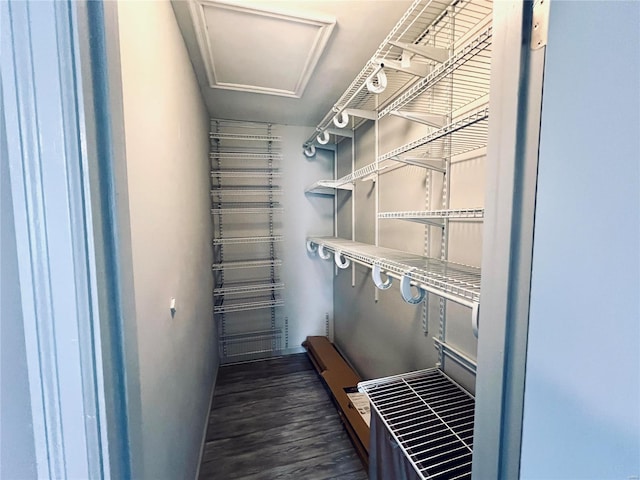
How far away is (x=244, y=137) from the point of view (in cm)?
259

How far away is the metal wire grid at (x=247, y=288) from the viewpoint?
2680 millimetres

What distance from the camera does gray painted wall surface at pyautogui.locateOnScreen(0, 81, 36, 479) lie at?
350 mm

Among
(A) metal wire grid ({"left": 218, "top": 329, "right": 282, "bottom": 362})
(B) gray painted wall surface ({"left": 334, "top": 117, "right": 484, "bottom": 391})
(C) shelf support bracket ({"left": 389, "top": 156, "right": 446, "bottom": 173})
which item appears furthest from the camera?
(A) metal wire grid ({"left": 218, "top": 329, "right": 282, "bottom": 362})

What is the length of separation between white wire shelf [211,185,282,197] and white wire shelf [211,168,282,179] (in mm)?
113

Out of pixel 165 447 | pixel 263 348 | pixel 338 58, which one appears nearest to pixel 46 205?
pixel 165 447

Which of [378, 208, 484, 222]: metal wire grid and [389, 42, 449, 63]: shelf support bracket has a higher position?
[389, 42, 449, 63]: shelf support bracket

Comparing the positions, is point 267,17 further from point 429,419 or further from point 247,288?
point 247,288

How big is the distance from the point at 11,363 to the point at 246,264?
2387 millimetres

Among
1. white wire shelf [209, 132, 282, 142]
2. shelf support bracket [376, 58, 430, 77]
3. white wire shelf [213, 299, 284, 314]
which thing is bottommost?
white wire shelf [213, 299, 284, 314]

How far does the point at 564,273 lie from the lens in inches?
16.1

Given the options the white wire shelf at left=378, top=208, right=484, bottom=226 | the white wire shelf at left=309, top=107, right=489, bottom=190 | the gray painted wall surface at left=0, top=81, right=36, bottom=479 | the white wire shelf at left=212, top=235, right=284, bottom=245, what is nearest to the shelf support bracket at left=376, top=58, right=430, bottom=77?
the white wire shelf at left=309, top=107, right=489, bottom=190

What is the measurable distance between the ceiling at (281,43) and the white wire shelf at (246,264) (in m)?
1.44

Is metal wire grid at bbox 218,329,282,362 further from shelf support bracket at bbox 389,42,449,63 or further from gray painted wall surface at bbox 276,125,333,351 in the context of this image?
shelf support bracket at bbox 389,42,449,63

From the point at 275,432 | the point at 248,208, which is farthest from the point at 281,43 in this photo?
the point at 275,432
